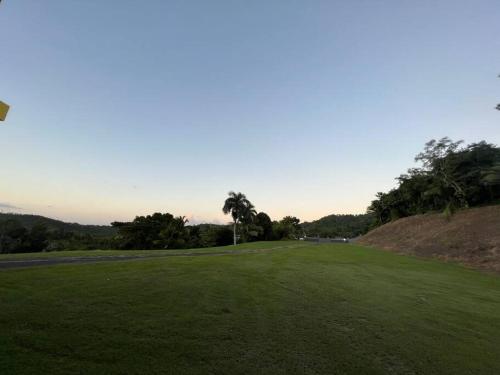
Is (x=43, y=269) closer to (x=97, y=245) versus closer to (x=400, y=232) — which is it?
(x=400, y=232)

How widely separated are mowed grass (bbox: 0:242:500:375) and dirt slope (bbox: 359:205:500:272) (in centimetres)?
2148

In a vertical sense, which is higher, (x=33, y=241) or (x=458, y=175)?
(x=458, y=175)

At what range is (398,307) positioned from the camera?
8.54 metres

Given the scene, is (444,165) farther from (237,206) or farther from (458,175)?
(237,206)

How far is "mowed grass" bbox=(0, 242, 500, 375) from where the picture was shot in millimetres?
4227

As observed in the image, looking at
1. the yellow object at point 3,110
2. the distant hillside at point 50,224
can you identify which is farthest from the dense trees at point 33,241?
the yellow object at point 3,110

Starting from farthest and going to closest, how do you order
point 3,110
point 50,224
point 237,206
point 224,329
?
point 50,224 < point 237,206 < point 224,329 < point 3,110

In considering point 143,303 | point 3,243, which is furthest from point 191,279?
point 3,243

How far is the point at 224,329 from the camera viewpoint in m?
5.66

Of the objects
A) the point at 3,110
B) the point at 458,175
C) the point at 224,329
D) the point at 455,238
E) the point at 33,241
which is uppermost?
the point at 458,175

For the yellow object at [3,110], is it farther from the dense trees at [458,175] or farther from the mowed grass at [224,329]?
the dense trees at [458,175]

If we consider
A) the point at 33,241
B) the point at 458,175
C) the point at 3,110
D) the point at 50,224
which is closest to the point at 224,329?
the point at 3,110

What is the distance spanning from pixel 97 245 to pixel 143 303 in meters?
68.8

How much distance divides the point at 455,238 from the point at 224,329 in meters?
36.8
